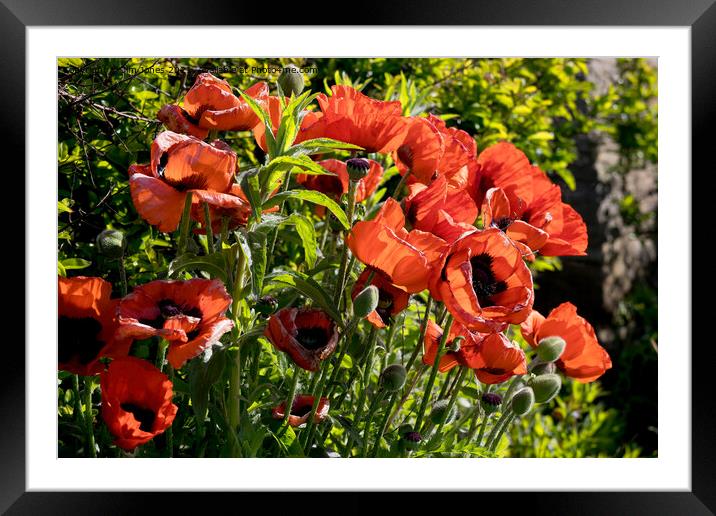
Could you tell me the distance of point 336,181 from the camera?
4.05 feet

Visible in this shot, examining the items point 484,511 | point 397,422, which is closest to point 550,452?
point 397,422

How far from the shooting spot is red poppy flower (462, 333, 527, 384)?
106 cm

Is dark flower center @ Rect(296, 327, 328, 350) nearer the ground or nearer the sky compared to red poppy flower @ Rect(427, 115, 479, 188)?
nearer the ground

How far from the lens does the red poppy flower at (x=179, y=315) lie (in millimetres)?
922

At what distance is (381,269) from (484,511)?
0.36 metres

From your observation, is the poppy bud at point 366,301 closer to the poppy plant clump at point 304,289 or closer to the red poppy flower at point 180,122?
the poppy plant clump at point 304,289

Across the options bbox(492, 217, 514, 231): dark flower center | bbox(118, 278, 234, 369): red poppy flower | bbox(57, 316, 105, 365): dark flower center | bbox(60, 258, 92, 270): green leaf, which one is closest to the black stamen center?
bbox(118, 278, 234, 369): red poppy flower

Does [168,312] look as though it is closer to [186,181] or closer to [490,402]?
[186,181]

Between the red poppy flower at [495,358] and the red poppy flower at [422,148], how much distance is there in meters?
0.23

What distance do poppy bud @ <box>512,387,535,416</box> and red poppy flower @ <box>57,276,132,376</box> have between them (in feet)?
1.71

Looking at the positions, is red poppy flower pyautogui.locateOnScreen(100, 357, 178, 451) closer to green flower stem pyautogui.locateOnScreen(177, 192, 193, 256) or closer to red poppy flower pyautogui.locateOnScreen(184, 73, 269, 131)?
green flower stem pyautogui.locateOnScreen(177, 192, 193, 256)

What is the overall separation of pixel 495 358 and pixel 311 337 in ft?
0.81

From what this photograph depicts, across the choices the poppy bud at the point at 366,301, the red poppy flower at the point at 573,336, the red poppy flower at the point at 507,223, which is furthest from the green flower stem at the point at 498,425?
the poppy bud at the point at 366,301

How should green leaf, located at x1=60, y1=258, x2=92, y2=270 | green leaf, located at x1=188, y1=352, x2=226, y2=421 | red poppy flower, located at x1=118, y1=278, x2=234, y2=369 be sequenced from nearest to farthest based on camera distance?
red poppy flower, located at x1=118, y1=278, x2=234, y2=369, green leaf, located at x1=188, y1=352, x2=226, y2=421, green leaf, located at x1=60, y1=258, x2=92, y2=270
